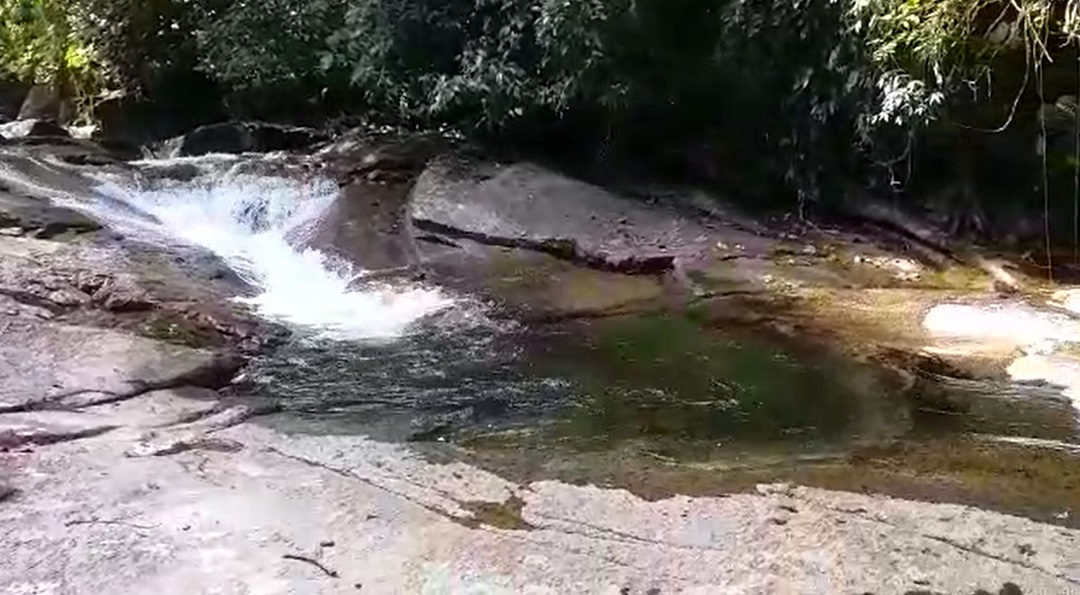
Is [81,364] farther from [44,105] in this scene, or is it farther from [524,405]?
[44,105]

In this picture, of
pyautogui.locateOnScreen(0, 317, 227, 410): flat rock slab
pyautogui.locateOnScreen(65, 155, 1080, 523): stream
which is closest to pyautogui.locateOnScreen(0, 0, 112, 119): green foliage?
pyautogui.locateOnScreen(65, 155, 1080, 523): stream

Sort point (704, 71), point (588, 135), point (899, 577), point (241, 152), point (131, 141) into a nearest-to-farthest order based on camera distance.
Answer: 1. point (899, 577)
2. point (704, 71)
3. point (588, 135)
4. point (241, 152)
5. point (131, 141)

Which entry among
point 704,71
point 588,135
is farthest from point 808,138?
point 588,135

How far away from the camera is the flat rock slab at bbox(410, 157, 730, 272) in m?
7.50

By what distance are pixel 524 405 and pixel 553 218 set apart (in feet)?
11.3

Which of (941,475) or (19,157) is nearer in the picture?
(941,475)

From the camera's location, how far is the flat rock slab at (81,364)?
4.67 metres

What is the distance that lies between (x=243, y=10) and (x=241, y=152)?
1523 millimetres

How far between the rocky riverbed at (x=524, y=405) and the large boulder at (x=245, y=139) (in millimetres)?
2961

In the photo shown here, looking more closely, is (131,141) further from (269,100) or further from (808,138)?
(808,138)

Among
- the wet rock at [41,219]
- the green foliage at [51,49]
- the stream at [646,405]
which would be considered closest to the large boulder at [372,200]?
the stream at [646,405]

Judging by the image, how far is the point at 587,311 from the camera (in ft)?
21.2

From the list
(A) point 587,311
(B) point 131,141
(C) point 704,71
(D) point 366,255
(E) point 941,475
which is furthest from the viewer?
(B) point 131,141

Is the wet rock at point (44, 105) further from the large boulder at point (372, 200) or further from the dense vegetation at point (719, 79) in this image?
the large boulder at point (372, 200)
